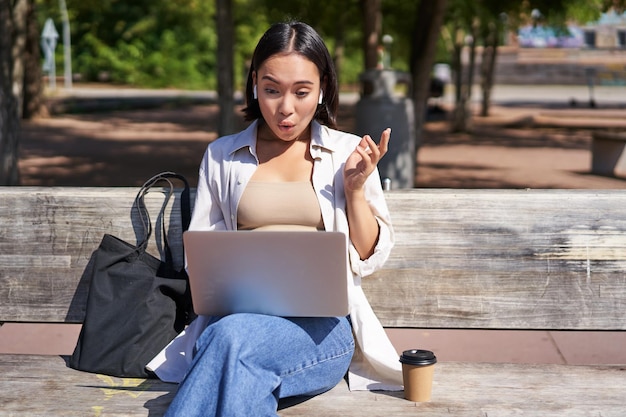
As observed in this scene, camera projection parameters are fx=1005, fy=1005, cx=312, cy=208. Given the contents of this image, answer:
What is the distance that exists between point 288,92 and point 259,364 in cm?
88

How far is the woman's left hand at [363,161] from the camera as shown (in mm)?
2980

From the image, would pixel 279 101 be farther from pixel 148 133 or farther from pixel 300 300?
pixel 148 133

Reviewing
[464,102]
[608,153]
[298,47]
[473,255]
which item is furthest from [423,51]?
[464,102]

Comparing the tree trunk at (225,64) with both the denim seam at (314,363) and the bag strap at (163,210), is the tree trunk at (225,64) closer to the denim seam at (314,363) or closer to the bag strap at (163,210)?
the bag strap at (163,210)

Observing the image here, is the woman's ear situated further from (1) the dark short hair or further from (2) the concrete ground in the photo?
(2) the concrete ground

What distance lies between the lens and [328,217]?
3.21 meters

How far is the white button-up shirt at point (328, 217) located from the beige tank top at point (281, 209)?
0.03 meters

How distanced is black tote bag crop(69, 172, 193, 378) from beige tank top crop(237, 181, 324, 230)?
0.38m

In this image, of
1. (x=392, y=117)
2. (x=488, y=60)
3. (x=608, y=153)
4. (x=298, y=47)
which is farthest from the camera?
(x=488, y=60)

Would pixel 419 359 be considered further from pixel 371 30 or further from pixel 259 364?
pixel 371 30

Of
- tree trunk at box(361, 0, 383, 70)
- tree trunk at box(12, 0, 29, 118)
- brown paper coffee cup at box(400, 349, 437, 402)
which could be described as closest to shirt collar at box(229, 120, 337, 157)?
brown paper coffee cup at box(400, 349, 437, 402)

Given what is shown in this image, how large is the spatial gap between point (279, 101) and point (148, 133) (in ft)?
57.8

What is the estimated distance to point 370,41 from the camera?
1256 cm

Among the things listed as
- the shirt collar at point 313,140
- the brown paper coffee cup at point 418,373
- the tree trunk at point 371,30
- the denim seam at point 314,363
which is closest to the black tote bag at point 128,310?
the shirt collar at point 313,140
